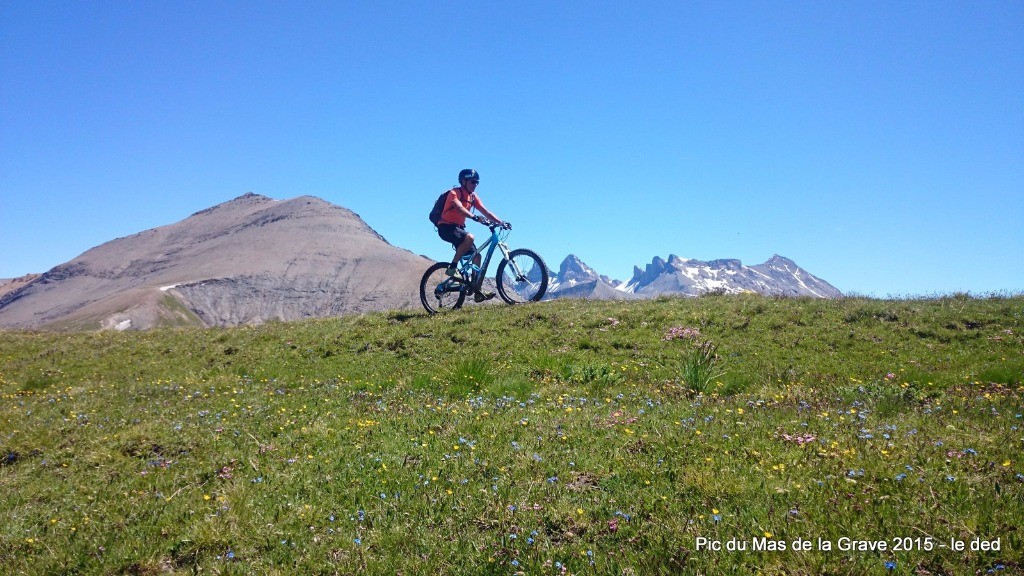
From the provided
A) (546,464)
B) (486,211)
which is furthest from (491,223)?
(546,464)

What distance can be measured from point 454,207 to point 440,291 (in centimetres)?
312

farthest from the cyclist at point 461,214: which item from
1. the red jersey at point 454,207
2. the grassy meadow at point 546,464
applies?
the grassy meadow at point 546,464

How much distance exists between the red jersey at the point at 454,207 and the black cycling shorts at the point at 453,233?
208 mm

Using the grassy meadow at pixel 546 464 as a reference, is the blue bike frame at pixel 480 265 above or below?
above

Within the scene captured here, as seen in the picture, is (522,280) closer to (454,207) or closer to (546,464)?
(454,207)

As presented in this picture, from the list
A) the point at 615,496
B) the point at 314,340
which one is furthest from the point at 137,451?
the point at 314,340

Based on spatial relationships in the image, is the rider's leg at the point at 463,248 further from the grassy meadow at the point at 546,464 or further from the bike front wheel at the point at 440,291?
the grassy meadow at the point at 546,464

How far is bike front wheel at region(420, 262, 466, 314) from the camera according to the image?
19078mm

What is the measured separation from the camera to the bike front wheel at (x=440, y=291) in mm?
19078

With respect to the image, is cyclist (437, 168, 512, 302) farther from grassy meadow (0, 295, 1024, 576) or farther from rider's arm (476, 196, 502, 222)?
grassy meadow (0, 295, 1024, 576)

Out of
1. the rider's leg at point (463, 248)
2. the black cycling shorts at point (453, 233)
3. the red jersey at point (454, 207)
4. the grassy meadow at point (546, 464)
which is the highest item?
the red jersey at point (454, 207)

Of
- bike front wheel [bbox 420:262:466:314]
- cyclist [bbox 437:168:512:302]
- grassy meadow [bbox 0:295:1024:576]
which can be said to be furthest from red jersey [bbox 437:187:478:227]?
grassy meadow [bbox 0:295:1024:576]

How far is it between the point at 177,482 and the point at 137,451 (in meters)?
1.70

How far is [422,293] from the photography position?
64.7 feet
